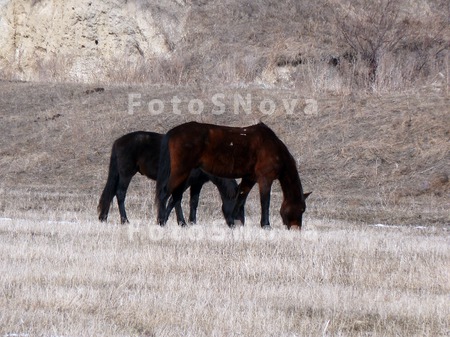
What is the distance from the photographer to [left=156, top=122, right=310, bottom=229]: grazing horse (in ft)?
48.4

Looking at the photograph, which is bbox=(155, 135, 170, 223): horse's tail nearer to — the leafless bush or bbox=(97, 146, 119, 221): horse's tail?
bbox=(97, 146, 119, 221): horse's tail

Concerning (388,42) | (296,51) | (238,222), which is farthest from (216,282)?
(296,51)

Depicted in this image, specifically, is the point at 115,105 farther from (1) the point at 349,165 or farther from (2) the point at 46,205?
(2) the point at 46,205

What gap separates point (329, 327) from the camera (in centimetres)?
735

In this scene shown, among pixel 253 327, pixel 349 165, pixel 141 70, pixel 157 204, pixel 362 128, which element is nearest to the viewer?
pixel 253 327

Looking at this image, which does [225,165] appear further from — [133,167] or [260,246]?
[260,246]

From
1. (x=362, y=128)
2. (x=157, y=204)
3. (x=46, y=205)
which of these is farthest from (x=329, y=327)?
(x=362, y=128)

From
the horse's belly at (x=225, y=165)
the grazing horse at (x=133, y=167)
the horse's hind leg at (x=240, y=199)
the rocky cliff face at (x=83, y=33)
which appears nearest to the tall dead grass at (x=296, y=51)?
the rocky cliff face at (x=83, y=33)

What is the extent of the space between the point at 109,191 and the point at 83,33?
1040 inches

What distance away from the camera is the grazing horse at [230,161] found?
14.7m

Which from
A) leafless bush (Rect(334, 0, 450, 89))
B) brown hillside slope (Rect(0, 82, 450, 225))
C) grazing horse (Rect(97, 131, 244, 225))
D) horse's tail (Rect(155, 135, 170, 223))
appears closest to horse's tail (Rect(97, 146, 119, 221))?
grazing horse (Rect(97, 131, 244, 225))

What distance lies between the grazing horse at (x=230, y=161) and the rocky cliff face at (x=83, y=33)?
86.5 ft

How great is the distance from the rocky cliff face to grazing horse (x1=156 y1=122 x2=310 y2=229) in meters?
26.4

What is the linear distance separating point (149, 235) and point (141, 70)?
81.8ft
